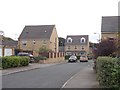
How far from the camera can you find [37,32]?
3627 inches

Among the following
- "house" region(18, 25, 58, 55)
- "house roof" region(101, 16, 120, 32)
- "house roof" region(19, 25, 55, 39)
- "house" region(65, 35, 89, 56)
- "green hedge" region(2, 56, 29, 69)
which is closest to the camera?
A: "green hedge" region(2, 56, 29, 69)

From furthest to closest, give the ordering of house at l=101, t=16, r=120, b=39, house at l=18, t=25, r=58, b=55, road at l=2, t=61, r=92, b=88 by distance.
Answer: house at l=18, t=25, r=58, b=55, house at l=101, t=16, r=120, b=39, road at l=2, t=61, r=92, b=88

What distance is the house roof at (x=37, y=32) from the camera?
90.2 metres

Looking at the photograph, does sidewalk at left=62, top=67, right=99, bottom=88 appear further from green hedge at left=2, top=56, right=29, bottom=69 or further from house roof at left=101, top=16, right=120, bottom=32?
house roof at left=101, top=16, right=120, bottom=32

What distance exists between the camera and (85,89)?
14867mm

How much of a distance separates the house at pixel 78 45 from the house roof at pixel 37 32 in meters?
29.3

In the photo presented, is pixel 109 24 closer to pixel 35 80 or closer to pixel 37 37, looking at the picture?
pixel 37 37

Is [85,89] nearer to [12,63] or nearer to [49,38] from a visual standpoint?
[12,63]

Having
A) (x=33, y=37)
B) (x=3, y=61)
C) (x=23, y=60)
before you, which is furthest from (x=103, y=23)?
(x=3, y=61)

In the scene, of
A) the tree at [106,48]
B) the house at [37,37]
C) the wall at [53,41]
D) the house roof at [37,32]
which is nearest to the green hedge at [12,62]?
the tree at [106,48]

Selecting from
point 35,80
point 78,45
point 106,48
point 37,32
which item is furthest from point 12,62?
point 78,45

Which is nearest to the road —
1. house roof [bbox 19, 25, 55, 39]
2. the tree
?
the tree

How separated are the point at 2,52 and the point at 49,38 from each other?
4070cm

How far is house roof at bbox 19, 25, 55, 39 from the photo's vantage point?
90188 mm
